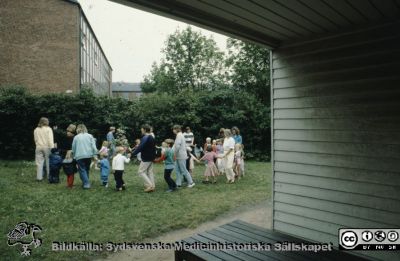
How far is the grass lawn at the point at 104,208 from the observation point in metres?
→ 6.36

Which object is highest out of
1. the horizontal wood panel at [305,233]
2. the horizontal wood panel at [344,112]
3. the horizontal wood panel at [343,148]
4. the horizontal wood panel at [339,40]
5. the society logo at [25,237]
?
the horizontal wood panel at [339,40]

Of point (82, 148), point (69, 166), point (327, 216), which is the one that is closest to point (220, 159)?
point (82, 148)

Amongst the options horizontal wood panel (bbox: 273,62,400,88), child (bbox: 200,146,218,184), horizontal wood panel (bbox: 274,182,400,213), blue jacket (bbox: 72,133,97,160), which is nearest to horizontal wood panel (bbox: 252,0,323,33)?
horizontal wood panel (bbox: 273,62,400,88)

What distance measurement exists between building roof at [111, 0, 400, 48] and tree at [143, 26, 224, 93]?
4321 centimetres

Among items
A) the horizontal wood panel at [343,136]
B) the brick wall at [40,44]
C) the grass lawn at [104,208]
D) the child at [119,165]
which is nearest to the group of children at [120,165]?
the child at [119,165]

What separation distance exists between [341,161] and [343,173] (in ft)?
0.57

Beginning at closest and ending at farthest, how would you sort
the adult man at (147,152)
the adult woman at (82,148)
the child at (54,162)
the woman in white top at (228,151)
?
→ the adult man at (147,152)
the adult woman at (82,148)
the child at (54,162)
the woman in white top at (228,151)

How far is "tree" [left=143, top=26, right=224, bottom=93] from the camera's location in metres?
48.2

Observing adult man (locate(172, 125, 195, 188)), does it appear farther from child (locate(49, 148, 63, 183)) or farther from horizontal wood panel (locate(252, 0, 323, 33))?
horizontal wood panel (locate(252, 0, 323, 33))

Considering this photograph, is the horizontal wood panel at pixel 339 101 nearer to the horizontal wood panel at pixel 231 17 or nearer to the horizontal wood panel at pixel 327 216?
the horizontal wood panel at pixel 231 17

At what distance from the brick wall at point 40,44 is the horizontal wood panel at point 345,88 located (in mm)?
27880

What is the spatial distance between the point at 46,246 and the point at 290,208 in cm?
432

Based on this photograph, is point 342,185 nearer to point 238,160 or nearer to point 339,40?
point 339,40

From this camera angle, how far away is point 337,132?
4.78 metres
